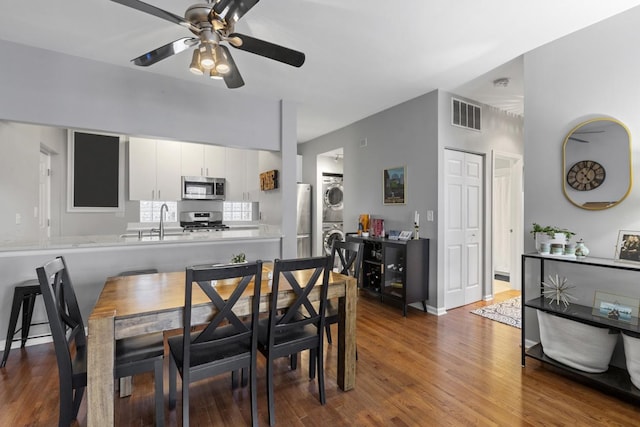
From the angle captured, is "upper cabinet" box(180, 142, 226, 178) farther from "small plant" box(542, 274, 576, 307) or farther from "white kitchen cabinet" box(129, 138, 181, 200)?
"small plant" box(542, 274, 576, 307)

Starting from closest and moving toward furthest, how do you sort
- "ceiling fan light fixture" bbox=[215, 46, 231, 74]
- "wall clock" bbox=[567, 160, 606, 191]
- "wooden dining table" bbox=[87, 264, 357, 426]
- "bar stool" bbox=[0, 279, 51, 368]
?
"wooden dining table" bbox=[87, 264, 357, 426]
"ceiling fan light fixture" bbox=[215, 46, 231, 74]
"wall clock" bbox=[567, 160, 606, 191]
"bar stool" bbox=[0, 279, 51, 368]

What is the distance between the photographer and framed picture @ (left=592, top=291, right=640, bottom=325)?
6.90 ft

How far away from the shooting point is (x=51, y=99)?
2.87 meters

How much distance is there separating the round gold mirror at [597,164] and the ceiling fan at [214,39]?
2.38m

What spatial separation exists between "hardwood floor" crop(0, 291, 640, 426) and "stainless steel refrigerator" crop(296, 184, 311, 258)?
3741mm

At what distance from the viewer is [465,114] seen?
400 cm

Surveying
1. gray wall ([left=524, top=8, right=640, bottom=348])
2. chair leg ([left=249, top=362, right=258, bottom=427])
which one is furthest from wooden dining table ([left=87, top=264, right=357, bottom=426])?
gray wall ([left=524, top=8, right=640, bottom=348])

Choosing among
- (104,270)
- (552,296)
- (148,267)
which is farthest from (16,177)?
(552,296)

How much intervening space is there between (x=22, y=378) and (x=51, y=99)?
2.38 metres

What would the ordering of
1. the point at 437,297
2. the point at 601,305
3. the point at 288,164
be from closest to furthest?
1. the point at 601,305
2. the point at 437,297
3. the point at 288,164

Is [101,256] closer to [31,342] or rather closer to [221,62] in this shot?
[31,342]

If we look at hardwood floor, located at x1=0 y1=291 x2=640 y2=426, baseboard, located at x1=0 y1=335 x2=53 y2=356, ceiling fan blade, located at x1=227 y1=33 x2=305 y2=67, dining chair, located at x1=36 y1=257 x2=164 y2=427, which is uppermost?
ceiling fan blade, located at x1=227 y1=33 x2=305 y2=67

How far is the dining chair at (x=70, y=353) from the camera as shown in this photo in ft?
4.99

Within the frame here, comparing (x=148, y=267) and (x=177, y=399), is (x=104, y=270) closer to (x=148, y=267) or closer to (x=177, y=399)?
(x=148, y=267)
